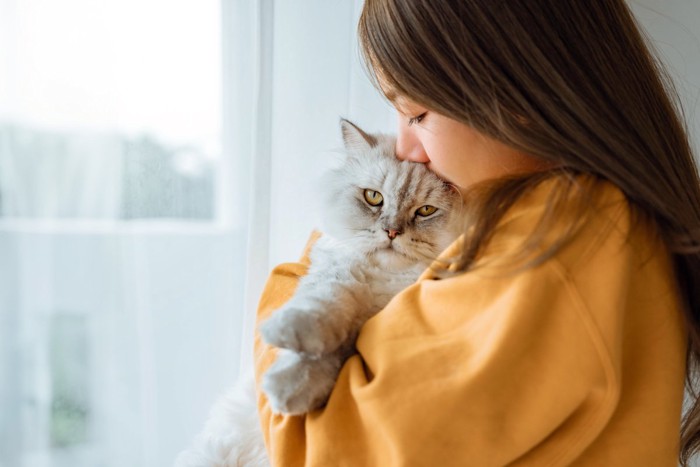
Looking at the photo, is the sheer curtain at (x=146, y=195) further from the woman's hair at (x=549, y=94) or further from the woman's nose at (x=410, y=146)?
the woman's hair at (x=549, y=94)

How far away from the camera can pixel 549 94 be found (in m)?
0.74

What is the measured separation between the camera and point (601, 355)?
2.07 ft

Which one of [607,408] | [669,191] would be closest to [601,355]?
[607,408]

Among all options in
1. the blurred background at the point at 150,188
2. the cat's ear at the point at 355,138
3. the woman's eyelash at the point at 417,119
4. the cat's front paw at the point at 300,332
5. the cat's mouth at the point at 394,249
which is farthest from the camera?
the blurred background at the point at 150,188

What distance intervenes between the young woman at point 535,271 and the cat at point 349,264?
56mm

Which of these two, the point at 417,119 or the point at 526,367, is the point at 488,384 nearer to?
the point at 526,367

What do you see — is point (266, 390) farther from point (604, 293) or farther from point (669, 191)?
point (669, 191)

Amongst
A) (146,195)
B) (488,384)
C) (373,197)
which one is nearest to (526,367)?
(488,384)

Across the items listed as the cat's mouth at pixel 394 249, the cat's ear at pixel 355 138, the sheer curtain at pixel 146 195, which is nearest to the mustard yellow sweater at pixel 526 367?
the cat's mouth at pixel 394 249

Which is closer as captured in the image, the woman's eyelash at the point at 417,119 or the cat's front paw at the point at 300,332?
the cat's front paw at the point at 300,332

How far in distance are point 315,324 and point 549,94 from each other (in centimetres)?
45

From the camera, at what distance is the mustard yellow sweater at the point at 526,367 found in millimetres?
646

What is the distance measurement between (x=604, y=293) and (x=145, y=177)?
111 cm

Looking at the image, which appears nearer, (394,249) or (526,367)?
(526,367)
